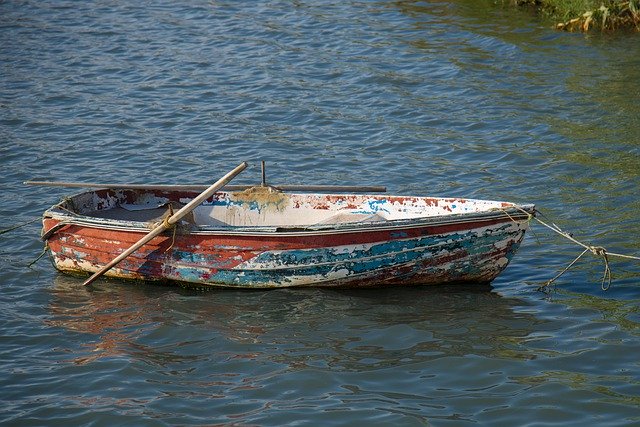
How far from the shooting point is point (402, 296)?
393 inches

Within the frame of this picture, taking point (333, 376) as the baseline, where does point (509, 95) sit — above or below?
above

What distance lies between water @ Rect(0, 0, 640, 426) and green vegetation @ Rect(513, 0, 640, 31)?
0.26 metres

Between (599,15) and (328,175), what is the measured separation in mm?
6313

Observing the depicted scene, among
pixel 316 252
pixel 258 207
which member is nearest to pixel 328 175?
pixel 258 207

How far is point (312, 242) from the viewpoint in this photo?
32.2 ft

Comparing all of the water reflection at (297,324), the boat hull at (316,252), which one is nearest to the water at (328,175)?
the water reflection at (297,324)

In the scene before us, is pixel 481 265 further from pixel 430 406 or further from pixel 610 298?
pixel 430 406

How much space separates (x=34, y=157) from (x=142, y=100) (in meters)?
2.60

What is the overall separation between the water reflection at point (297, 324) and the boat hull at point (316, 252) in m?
0.17

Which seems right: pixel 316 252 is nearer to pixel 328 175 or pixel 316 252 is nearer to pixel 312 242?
pixel 312 242

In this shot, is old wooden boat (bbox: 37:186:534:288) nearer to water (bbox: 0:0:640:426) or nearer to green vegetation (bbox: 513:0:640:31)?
water (bbox: 0:0:640:426)

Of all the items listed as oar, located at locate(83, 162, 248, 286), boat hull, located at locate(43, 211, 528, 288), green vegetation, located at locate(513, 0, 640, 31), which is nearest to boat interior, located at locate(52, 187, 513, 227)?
boat hull, located at locate(43, 211, 528, 288)

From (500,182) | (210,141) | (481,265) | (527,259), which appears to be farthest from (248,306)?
(210,141)

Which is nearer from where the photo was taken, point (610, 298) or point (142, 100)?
point (610, 298)
